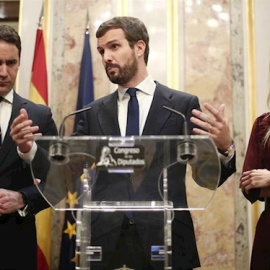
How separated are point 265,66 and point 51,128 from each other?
2472mm

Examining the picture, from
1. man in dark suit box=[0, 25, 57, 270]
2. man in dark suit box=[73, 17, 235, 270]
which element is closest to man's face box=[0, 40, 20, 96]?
man in dark suit box=[0, 25, 57, 270]

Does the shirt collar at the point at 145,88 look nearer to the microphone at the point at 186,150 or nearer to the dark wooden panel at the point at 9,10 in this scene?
the microphone at the point at 186,150

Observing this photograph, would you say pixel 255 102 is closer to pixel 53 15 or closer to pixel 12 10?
pixel 53 15

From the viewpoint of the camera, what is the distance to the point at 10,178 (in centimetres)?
274

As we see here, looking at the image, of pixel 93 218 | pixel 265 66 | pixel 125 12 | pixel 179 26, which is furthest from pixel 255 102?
pixel 93 218

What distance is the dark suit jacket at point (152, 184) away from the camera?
196 cm

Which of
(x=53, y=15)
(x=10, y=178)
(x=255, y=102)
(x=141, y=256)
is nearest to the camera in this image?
(x=141, y=256)

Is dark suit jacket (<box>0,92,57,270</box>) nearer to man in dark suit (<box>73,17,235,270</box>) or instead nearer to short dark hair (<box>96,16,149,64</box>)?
man in dark suit (<box>73,17,235,270</box>)

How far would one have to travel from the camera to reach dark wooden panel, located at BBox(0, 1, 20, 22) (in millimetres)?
5293

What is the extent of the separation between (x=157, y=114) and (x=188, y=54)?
2.12 meters

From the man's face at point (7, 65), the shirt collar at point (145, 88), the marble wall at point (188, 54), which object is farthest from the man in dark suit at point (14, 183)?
the marble wall at point (188, 54)

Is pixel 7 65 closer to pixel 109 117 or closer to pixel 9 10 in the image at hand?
pixel 109 117

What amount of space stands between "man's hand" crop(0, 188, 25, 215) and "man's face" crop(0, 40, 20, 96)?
651 mm

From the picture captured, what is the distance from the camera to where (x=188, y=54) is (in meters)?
4.71
